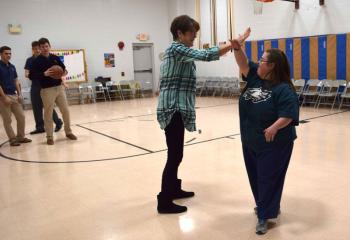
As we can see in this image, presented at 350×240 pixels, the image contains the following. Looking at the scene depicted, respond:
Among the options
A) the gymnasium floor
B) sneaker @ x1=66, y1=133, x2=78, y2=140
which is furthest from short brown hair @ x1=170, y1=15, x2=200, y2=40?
sneaker @ x1=66, y1=133, x2=78, y2=140

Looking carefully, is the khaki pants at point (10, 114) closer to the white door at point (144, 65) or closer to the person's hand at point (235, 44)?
the person's hand at point (235, 44)

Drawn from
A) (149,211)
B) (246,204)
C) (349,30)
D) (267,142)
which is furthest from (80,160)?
(349,30)

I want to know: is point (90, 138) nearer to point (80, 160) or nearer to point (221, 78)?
point (80, 160)

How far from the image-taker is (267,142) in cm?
261

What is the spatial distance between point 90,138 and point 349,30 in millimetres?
7328

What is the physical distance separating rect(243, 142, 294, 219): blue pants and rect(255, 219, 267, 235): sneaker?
37 mm

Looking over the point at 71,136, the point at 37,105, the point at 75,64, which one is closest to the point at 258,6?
the point at 75,64

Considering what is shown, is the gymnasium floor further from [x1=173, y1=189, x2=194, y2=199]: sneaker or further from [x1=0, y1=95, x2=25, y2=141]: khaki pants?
[x1=0, y1=95, x2=25, y2=141]: khaki pants

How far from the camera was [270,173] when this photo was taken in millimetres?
2641

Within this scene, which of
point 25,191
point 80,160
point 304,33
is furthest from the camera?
point 304,33

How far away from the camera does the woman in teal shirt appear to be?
2529 mm

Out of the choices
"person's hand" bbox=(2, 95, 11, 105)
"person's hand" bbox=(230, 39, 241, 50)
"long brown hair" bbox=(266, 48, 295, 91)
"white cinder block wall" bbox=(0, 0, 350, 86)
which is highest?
"white cinder block wall" bbox=(0, 0, 350, 86)

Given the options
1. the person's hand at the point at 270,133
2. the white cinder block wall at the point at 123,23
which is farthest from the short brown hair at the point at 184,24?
the white cinder block wall at the point at 123,23

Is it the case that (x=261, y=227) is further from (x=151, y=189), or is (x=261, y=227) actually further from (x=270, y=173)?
(x=151, y=189)
